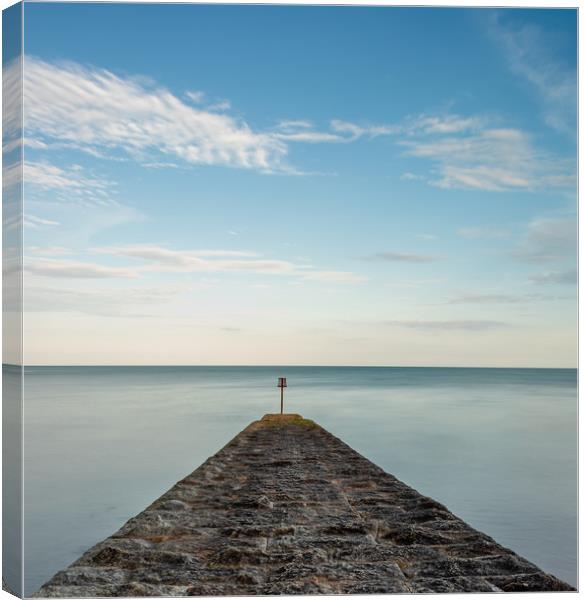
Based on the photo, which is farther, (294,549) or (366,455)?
(366,455)

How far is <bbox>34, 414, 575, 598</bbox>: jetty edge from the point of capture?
3.42m

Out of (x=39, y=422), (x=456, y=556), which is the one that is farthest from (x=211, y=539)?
(x=39, y=422)

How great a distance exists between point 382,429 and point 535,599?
20.1m

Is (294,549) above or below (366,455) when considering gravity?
above

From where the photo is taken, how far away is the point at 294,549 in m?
3.94

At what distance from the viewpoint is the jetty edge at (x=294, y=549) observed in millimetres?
3418

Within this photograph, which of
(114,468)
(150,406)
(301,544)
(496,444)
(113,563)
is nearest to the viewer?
(113,563)

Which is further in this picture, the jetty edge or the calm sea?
the calm sea

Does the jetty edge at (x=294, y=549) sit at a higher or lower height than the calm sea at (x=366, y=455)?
higher

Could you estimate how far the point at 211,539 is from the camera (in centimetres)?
427

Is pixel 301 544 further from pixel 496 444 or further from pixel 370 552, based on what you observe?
pixel 496 444

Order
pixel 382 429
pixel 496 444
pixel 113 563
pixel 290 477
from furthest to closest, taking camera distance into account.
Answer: pixel 382 429 → pixel 496 444 → pixel 290 477 → pixel 113 563

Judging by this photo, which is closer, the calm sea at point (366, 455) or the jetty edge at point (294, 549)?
the jetty edge at point (294, 549)

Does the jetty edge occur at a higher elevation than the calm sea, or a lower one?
higher
